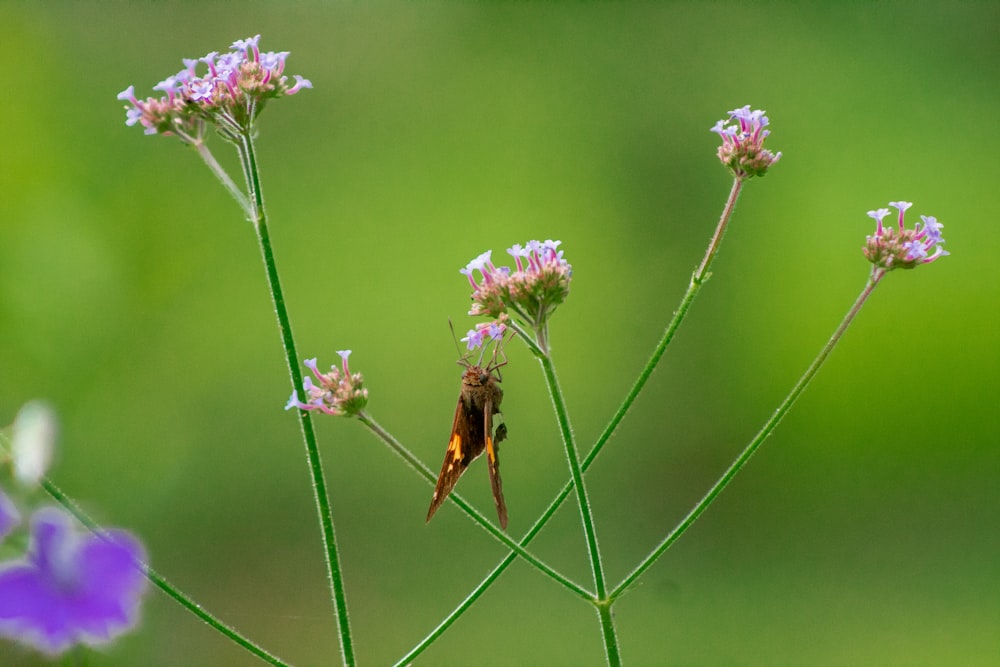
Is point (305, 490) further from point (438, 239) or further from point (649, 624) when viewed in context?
point (649, 624)

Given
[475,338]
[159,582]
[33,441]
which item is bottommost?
[159,582]

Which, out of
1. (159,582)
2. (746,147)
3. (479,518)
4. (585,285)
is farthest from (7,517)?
(585,285)

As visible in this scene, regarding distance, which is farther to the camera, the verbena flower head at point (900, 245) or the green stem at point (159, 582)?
the verbena flower head at point (900, 245)

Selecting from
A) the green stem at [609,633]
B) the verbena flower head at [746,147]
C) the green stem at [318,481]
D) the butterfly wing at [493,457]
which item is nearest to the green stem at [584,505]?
the green stem at [609,633]

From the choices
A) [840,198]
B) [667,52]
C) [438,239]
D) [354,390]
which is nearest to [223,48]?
[438,239]

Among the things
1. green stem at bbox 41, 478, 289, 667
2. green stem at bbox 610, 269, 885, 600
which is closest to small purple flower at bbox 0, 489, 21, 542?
green stem at bbox 41, 478, 289, 667

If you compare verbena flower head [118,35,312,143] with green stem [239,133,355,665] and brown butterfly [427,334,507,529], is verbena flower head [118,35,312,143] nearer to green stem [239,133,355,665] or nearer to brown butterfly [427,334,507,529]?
green stem [239,133,355,665]

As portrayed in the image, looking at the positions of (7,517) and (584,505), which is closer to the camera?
(7,517)

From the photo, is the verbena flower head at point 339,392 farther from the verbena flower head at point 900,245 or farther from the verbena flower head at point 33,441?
the verbena flower head at point 900,245

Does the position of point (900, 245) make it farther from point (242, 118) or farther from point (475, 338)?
point (242, 118)
